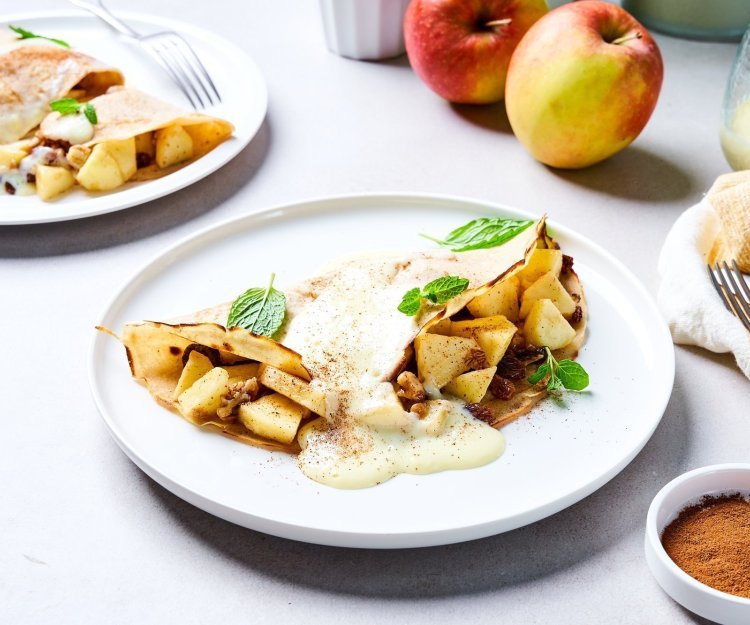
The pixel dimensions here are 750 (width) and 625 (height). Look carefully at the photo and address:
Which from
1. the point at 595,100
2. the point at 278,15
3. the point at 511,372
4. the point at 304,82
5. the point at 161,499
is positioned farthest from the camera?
the point at 278,15

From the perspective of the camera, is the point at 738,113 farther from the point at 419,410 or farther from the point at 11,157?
the point at 11,157

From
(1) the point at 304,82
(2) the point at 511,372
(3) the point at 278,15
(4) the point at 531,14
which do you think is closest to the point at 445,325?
(2) the point at 511,372

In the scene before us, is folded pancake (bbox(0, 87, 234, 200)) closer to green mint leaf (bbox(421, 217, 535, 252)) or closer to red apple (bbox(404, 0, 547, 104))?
red apple (bbox(404, 0, 547, 104))

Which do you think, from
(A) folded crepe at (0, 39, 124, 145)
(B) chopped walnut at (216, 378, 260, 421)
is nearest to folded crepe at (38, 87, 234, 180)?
(A) folded crepe at (0, 39, 124, 145)

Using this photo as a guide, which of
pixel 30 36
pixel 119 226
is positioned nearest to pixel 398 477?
pixel 119 226

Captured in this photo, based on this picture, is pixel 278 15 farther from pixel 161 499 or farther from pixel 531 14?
pixel 161 499

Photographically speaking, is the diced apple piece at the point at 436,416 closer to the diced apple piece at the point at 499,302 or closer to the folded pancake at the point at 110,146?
the diced apple piece at the point at 499,302
